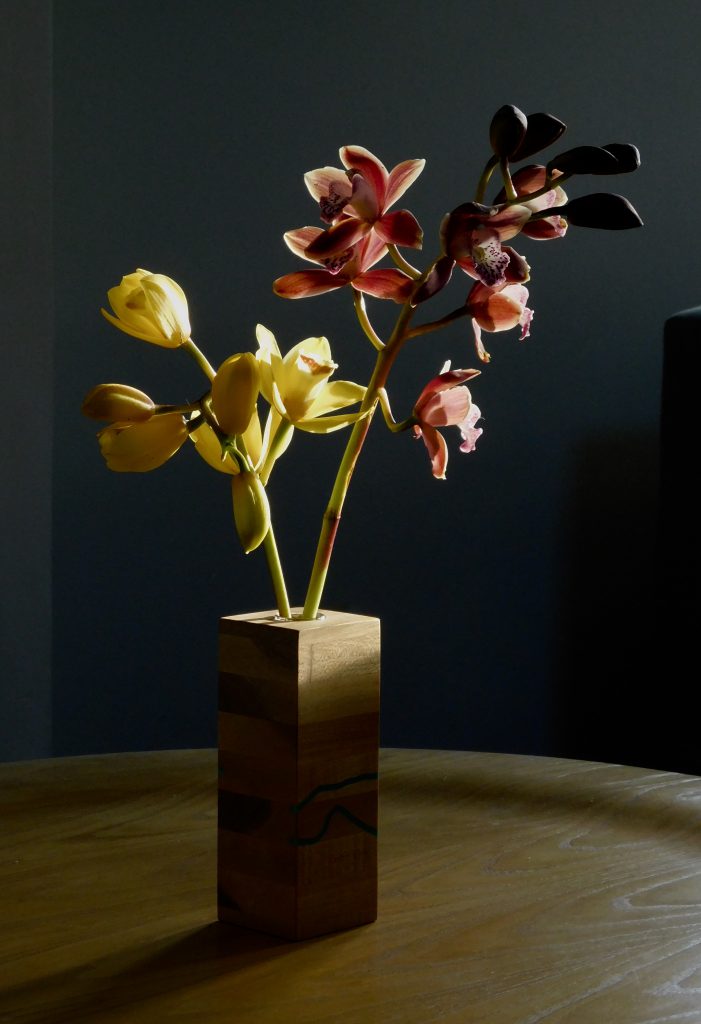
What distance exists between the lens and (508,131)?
0.61 m

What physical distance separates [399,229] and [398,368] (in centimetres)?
114

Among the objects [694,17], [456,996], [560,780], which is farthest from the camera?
[694,17]

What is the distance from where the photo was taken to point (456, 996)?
0.57 m

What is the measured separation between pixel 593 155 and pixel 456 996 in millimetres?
419

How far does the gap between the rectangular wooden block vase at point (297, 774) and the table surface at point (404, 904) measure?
0.02m

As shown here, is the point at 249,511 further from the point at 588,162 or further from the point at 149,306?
the point at 588,162

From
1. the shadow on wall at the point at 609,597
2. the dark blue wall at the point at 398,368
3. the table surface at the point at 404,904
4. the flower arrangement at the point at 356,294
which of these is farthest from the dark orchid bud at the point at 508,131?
the shadow on wall at the point at 609,597

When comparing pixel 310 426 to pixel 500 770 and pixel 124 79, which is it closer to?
pixel 500 770

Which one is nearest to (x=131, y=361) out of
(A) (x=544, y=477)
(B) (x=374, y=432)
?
(B) (x=374, y=432)

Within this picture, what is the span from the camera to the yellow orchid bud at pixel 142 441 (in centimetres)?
64

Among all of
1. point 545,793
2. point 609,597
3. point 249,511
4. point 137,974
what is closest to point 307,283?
point 249,511

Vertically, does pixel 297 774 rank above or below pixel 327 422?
below

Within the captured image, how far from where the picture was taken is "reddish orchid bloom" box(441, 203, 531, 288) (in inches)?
23.5

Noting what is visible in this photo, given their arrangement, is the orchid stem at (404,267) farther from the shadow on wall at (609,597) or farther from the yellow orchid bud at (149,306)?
the shadow on wall at (609,597)
